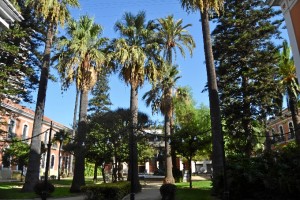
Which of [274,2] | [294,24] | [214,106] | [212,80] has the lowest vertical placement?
[214,106]

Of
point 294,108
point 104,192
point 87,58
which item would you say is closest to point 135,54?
point 87,58

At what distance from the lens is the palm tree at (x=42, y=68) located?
18.7m

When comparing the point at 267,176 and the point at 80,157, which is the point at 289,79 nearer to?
the point at 80,157

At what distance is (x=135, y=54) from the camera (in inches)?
739

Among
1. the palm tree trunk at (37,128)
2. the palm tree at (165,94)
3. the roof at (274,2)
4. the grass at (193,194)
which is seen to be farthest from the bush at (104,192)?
the palm tree at (165,94)

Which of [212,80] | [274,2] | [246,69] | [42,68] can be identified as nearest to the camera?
[274,2]

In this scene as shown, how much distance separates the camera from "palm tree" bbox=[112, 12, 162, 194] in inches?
742

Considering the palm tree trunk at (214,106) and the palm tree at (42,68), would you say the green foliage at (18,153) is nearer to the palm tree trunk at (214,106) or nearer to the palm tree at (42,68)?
the palm tree at (42,68)

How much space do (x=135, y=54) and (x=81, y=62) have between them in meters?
3.71

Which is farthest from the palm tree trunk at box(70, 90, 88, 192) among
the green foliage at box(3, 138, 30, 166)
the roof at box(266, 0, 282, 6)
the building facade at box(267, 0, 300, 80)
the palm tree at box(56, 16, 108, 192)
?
the green foliage at box(3, 138, 30, 166)

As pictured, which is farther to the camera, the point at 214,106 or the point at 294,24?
the point at 214,106

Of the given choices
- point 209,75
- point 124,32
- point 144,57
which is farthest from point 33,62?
point 209,75

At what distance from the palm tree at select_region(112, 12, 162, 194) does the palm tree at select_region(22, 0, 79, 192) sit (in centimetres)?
431

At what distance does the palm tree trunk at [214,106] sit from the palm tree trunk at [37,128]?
10832 mm
